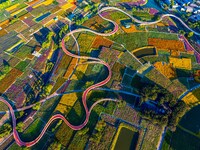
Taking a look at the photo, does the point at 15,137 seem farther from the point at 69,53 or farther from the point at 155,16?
the point at 155,16

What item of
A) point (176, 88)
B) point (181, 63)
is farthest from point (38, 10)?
point (176, 88)

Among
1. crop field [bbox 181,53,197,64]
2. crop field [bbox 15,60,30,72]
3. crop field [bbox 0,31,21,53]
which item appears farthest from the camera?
crop field [bbox 0,31,21,53]

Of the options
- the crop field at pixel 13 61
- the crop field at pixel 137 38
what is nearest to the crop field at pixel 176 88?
the crop field at pixel 137 38

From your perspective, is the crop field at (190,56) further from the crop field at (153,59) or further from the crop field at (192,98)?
the crop field at (192,98)

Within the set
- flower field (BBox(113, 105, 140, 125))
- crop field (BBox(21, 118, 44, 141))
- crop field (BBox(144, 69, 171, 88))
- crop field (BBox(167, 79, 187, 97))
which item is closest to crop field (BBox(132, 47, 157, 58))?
crop field (BBox(144, 69, 171, 88))

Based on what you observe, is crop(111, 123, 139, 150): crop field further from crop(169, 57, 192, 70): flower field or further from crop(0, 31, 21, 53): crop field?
crop(0, 31, 21, 53): crop field
